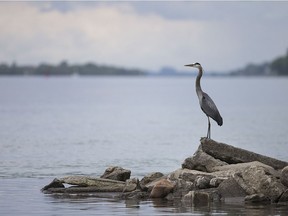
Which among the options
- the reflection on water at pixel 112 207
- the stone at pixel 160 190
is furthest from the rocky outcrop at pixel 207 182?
the reflection on water at pixel 112 207

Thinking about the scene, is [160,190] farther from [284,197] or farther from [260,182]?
[284,197]

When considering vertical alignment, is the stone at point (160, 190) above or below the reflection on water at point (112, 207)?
above

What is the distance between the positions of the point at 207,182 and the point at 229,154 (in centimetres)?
154

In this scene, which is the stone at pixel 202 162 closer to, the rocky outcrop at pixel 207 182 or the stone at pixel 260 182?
the rocky outcrop at pixel 207 182

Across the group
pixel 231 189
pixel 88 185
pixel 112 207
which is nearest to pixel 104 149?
pixel 88 185

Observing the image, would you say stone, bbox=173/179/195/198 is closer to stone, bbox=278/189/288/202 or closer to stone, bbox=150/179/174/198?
stone, bbox=150/179/174/198

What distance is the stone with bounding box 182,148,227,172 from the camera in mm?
24545

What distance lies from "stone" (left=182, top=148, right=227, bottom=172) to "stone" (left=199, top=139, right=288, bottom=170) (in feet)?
0.55

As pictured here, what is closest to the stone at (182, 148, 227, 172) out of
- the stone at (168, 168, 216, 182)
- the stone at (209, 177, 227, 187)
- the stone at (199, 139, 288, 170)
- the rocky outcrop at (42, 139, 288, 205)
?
the rocky outcrop at (42, 139, 288, 205)

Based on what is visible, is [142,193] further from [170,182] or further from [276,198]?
[276,198]

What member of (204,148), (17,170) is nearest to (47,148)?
(17,170)

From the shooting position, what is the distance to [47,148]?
4103 cm

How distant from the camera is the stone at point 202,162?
24.5m

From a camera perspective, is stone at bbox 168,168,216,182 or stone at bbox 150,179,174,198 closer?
stone at bbox 150,179,174,198
